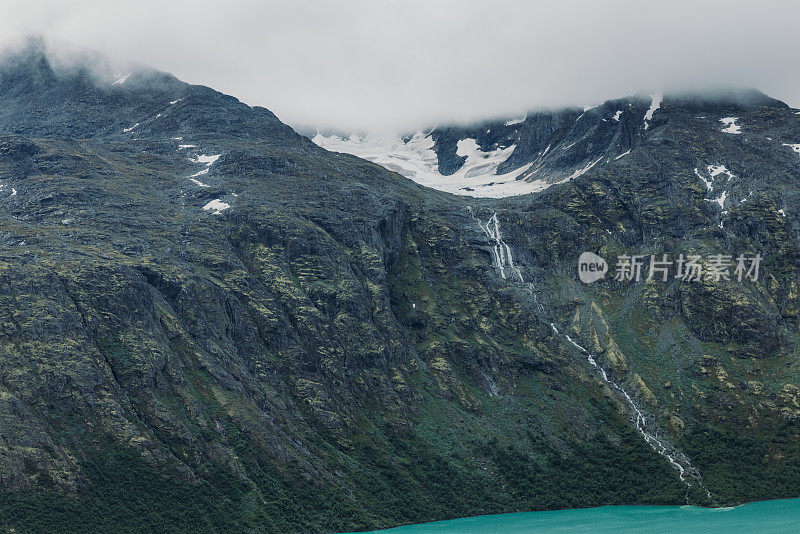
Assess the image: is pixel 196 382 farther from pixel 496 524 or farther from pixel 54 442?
pixel 496 524

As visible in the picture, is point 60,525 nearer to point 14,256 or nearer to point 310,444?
point 310,444

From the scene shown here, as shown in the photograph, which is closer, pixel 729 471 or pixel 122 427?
pixel 122 427

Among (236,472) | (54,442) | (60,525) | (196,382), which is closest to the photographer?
(60,525)

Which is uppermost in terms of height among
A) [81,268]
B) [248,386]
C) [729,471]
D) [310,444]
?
[81,268]

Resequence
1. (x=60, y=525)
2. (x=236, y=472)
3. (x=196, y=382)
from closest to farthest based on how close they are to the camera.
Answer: (x=60, y=525), (x=236, y=472), (x=196, y=382)

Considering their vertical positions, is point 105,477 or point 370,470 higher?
point 105,477

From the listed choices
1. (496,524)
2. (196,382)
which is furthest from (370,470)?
(196,382)

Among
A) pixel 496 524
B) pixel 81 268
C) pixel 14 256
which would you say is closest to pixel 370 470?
pixel 496 524
